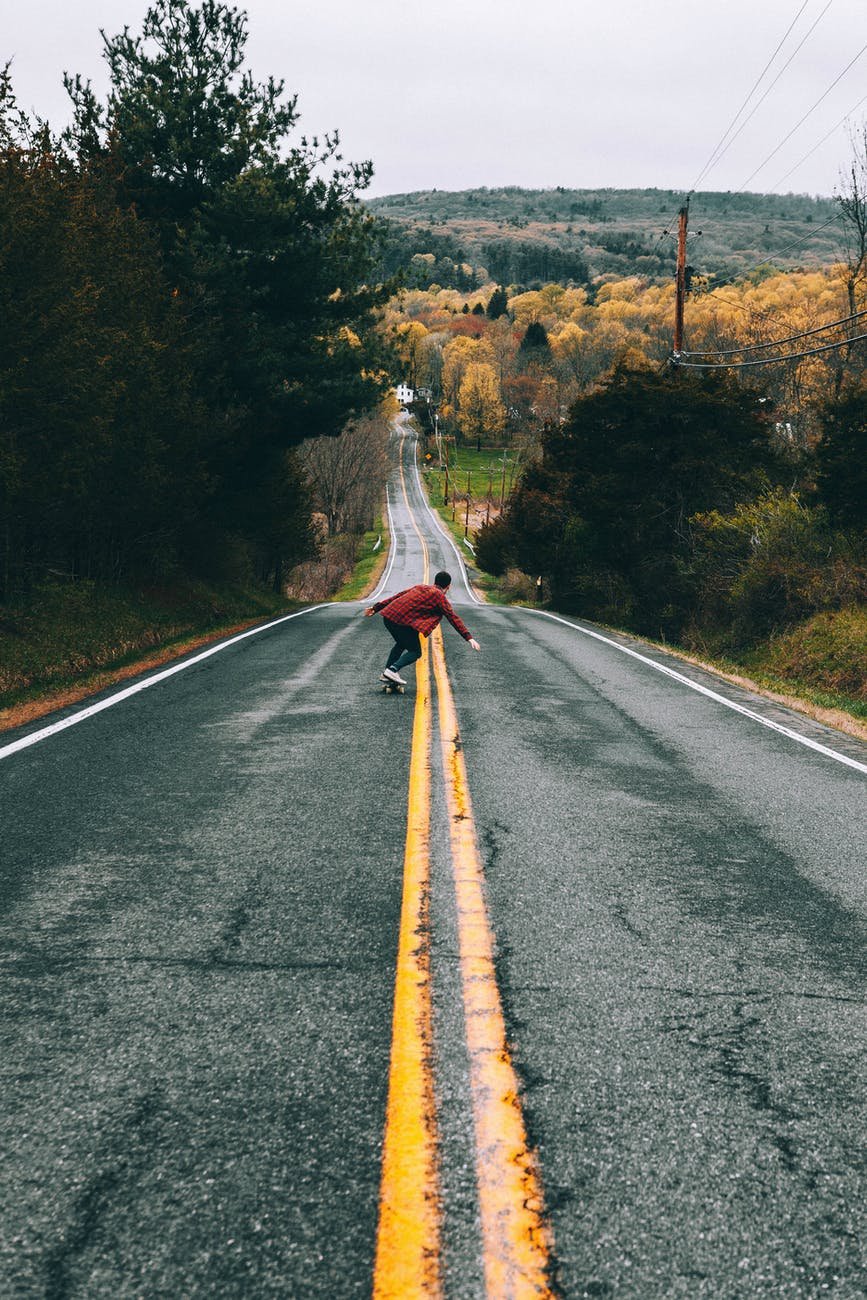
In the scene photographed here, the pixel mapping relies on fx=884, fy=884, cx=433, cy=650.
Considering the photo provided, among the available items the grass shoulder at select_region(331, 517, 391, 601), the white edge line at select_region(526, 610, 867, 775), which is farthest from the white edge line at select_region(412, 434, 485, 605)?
the white edge line at select_region(526, 610, 867, 775)

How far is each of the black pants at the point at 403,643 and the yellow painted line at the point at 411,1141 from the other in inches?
231

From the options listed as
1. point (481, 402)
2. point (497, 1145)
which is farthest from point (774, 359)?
point (481, 402)

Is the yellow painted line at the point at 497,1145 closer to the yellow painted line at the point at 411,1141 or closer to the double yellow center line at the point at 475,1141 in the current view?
the double yellow center line at the point at 475,1141

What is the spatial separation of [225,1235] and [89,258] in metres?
14.8

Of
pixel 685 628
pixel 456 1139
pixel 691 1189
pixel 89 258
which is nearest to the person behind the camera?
pixel 691 1189

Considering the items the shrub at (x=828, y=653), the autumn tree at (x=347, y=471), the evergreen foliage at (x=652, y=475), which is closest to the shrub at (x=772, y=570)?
the shrub at (x=828, y=653)

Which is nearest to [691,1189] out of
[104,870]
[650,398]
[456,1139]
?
[456,1139]

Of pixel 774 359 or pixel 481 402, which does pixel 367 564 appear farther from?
pixel 481 402

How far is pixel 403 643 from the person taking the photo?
998 centimetres

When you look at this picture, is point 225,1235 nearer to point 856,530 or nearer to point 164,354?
point 164,354

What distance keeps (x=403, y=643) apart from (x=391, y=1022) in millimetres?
7113

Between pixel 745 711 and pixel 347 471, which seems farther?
pixel 347 471

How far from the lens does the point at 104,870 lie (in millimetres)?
4492

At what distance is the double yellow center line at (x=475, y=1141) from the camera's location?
6.41 ft
